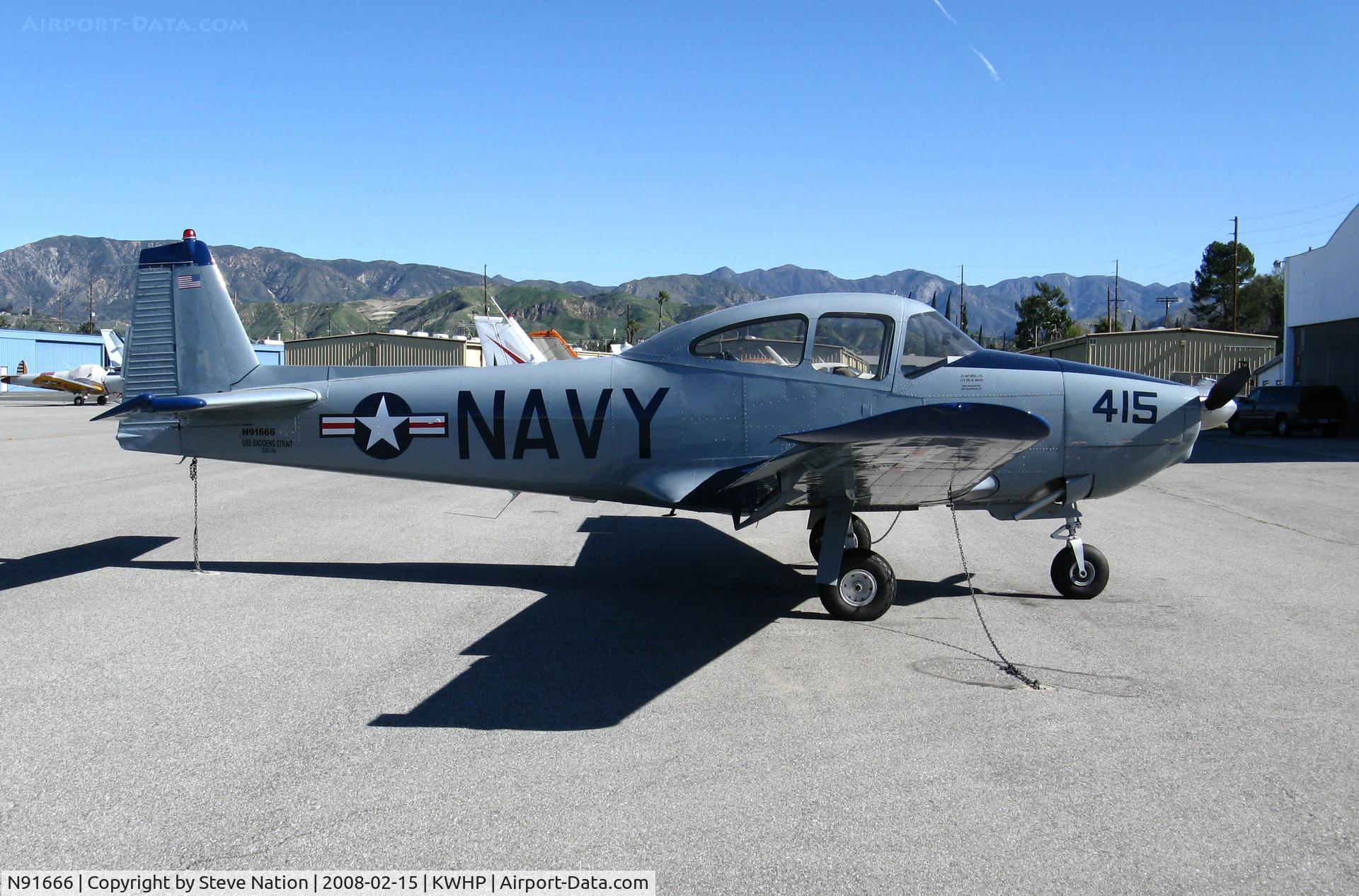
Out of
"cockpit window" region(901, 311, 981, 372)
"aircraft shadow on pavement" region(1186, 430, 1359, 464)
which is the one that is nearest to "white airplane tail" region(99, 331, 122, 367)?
"aircraft shadow on pavement" region(1186, 430, 1359, 464)

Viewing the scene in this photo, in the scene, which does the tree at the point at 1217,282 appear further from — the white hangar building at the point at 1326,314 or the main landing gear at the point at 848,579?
the main landing gear at the point at 848,579

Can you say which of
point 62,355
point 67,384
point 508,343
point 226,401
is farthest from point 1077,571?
point 62,355

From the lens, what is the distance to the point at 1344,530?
10742mm

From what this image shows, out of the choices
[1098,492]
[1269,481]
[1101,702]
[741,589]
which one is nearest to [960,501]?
[1098,492]

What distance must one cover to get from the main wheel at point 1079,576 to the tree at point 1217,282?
105m

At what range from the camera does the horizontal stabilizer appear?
7.00 m

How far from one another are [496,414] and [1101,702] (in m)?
4.82

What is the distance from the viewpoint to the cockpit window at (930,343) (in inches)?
→ 271

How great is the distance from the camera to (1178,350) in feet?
140

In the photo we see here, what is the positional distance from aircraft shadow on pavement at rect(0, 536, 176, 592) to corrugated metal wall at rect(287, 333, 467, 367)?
5217 centimetres

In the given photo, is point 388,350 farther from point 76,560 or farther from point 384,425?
point 384,425

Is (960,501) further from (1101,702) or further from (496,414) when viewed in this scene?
(496,414)

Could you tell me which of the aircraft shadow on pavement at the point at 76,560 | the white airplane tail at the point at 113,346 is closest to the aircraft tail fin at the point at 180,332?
the aircraft shadow on pavement at the point at 76,560

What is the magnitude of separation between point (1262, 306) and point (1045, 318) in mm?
21847
